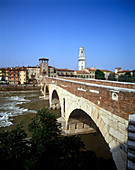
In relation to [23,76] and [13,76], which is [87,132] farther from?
[13,76]

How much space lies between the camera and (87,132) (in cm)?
1195

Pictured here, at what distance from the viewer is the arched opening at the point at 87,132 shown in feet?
32.4

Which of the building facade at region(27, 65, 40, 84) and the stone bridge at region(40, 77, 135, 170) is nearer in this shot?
the stone bridge at region(40, 77, 135, 170)

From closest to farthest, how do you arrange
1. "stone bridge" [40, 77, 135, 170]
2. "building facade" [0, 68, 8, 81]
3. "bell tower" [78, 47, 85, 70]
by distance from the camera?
"stone bridge" [40, 77, 135, 170]
"building facade" [0, 68, 8, 81]
"bell tower" [78, 47, 85, 70]

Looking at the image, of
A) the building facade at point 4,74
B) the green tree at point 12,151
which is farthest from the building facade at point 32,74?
the green tree at point 12,151

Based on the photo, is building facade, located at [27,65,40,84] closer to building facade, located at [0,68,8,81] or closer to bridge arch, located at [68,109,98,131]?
building facade, located at [0,68,8,81]

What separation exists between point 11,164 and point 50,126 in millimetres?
2451

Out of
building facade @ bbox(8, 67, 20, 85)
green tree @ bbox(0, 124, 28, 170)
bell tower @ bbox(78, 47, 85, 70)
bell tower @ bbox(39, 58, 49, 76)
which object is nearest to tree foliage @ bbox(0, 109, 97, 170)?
green tree @ bbox(0, 124, 28, 170)

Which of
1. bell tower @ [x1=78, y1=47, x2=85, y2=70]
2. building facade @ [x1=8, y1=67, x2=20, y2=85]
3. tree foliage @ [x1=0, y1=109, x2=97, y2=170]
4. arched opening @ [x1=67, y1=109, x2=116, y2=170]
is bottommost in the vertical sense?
arched opening @ [x1=67, y1=109, x2=116, y2=170]

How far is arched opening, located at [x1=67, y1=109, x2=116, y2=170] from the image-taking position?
987 centimetres

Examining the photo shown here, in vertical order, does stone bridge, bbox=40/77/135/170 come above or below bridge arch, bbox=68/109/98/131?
above

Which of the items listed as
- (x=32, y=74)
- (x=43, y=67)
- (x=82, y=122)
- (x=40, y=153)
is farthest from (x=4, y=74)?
(x=40, y=153)

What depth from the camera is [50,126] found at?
6340 millimetres

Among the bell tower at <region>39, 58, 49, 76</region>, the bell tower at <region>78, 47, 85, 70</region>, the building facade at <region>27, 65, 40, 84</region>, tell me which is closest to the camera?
the bell tower at <region>39, 58, 49, 76</region>
